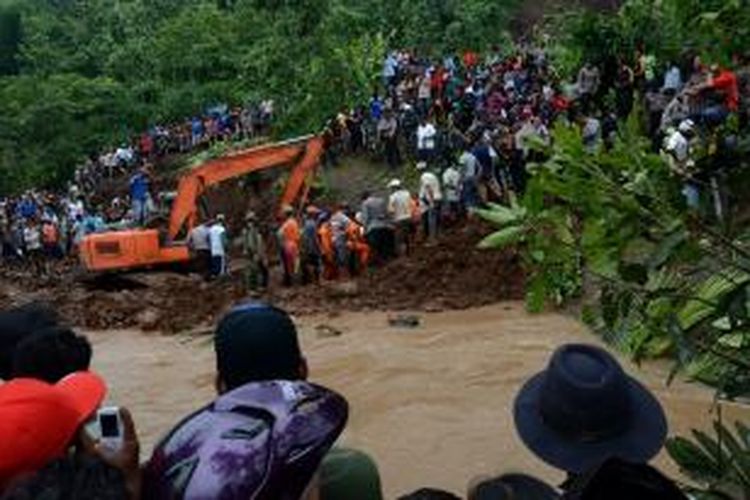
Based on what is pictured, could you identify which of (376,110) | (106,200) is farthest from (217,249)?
Result: (106,200)

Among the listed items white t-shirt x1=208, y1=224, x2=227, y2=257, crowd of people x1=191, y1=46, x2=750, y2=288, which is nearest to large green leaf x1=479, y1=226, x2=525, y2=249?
crowd of people x1=191, y1=46, x2=750, y2=288

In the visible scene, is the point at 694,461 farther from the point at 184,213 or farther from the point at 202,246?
the point at 184,213

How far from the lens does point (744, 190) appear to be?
2750mm

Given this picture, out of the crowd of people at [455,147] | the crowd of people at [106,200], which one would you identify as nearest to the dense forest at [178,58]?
the crowd of people at [106,200]

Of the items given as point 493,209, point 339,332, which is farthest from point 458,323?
point 493,209

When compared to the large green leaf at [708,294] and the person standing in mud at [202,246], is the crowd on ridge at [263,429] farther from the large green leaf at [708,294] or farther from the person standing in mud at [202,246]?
the person standing in mud at [202,246]

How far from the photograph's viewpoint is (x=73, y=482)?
7.07ft

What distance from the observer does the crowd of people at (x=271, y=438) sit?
218 centimetres

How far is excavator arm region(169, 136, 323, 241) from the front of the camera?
2070 cm

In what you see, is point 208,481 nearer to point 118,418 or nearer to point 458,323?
point 118,418

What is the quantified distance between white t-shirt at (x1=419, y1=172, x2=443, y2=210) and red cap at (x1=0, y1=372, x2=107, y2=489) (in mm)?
16004

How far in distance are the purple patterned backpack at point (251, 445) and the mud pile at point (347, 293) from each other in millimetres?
13106

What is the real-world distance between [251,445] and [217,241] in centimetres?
1702

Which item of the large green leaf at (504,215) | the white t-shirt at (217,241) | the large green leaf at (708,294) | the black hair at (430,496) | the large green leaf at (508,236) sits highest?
the large green leaf at (504,215)
